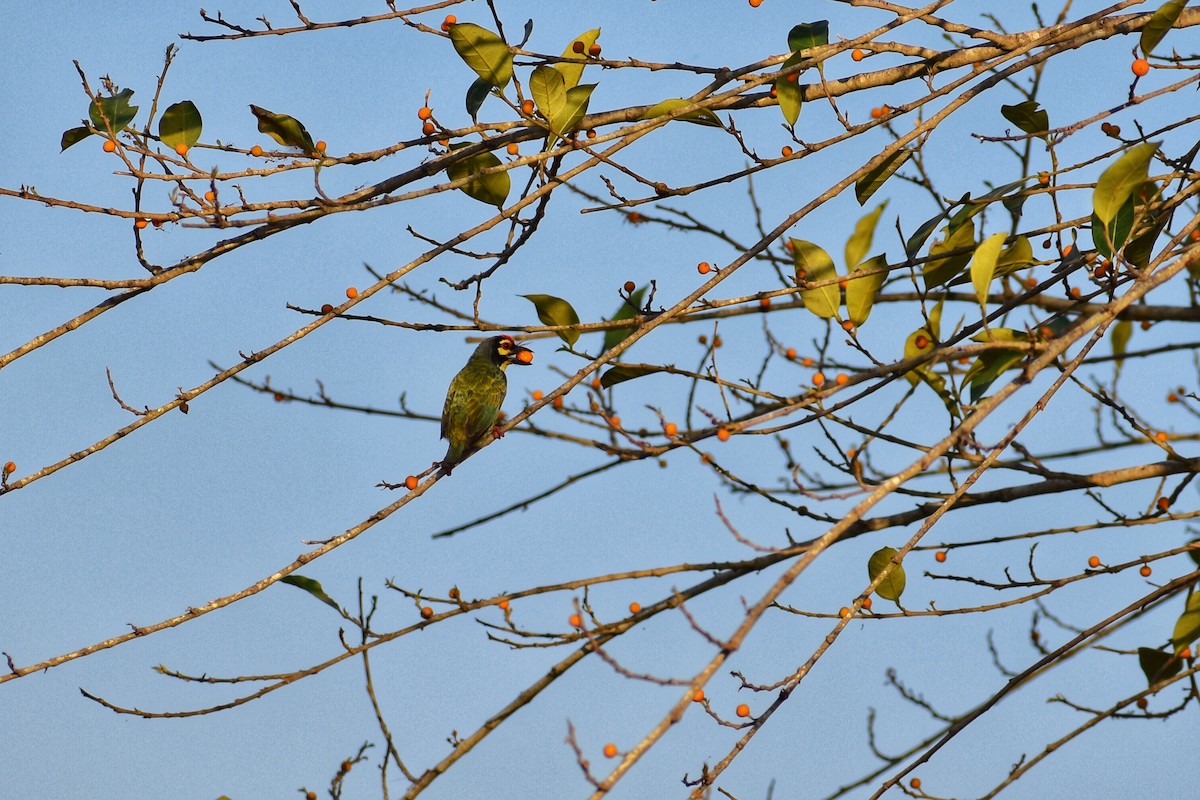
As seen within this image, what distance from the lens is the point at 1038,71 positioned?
19.5ft

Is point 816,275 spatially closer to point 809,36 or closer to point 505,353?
point 809,36

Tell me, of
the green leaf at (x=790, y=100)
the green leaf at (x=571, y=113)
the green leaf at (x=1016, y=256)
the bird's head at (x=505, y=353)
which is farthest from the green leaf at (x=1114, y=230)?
the bird's head at (x=505, y=353)

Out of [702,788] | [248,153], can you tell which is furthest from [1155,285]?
[248,153]

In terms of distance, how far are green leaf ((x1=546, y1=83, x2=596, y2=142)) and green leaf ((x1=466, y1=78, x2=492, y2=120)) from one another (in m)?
0.28

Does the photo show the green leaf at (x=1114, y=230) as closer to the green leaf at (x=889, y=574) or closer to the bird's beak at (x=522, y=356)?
the green leaf at (x=889, y=574)

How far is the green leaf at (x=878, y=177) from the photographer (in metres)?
3.86

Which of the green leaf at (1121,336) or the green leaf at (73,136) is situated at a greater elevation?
the green leaf at (73,136)

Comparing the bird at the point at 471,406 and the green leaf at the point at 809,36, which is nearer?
the green leaf at the point at 809,36

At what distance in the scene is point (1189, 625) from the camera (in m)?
3.71

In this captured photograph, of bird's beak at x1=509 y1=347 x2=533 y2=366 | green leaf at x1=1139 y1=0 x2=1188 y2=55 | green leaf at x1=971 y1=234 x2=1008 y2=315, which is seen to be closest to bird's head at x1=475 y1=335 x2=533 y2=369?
bird's beak at x1=509 y1=347 x2=533 y2=366

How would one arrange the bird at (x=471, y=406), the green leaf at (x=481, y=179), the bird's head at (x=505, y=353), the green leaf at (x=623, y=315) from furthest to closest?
1. the bird's head at (x=505, y=353)
2. the bird at (x=471, y=406)
3. the green leaf at (x=623, y=315)
4. the green leaf at (x=481, y=179)

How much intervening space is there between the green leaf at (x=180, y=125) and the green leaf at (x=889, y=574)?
97.9 inches

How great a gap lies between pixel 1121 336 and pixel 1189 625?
233 cm

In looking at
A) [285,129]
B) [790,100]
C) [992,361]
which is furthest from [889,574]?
[285,129]
